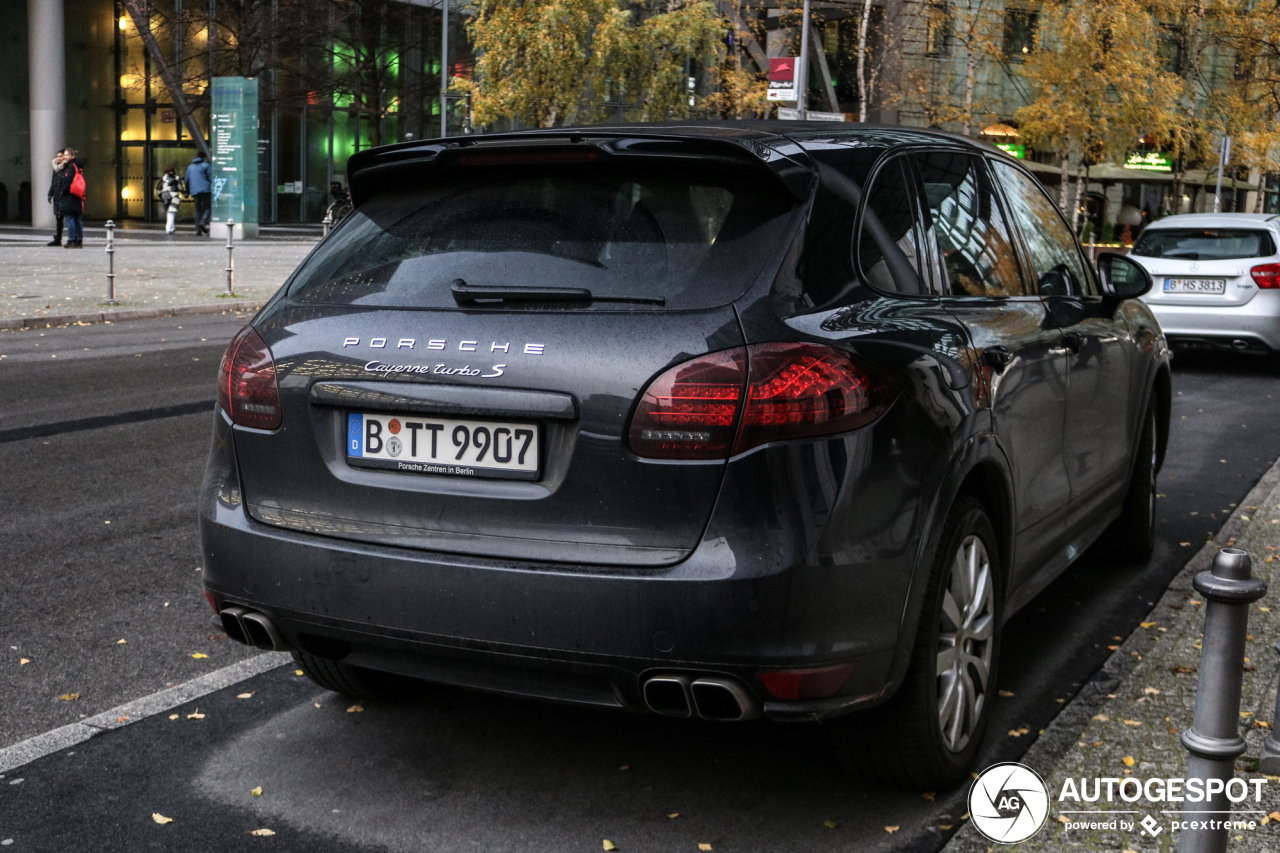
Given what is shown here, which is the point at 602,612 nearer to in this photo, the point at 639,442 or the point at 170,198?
the point at 639,442

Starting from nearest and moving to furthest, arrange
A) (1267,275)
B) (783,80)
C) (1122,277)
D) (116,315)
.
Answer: (1122,277) → (1267,275) → (116,315) → (783,80)

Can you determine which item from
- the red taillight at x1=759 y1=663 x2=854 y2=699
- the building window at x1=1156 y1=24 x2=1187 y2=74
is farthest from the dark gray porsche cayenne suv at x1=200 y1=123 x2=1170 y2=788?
the building window at x1=1156 y1=24 x2=1187 y2=74

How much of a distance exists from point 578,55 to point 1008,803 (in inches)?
959

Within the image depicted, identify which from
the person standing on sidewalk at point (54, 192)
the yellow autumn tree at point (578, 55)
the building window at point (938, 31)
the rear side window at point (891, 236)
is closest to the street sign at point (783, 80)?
the yellow autumn tree at point (578, 55)

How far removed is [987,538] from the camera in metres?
3.75

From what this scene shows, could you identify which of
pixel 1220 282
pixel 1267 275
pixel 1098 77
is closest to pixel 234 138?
pixel 1098 77

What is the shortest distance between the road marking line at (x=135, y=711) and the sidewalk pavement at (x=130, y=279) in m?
12.5

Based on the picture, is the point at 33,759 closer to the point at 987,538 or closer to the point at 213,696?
the point at 213,696

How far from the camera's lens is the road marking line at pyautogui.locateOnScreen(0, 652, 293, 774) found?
3.90 meters

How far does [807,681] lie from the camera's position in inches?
122

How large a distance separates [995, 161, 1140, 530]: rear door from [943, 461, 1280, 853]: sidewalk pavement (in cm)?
48

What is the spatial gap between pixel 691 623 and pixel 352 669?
1552 mm

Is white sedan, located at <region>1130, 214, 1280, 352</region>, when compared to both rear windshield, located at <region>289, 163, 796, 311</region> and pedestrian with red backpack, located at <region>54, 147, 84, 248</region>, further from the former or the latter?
pedestrian with red backpack, located at <region>54, 147, 84, 248</region>

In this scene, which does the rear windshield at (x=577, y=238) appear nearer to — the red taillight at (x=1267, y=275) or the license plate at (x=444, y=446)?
the license plate at (x=444, y=446)
